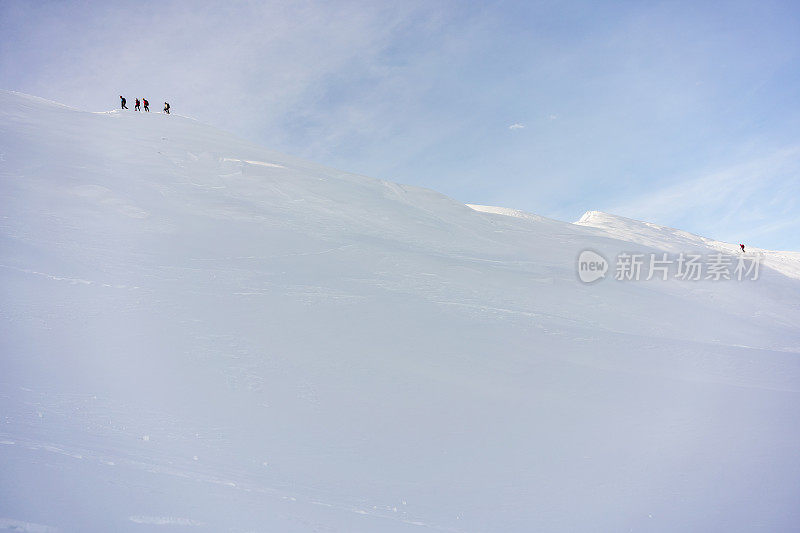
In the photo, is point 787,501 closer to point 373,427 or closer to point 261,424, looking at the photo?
point 373,427

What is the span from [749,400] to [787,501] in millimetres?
3202

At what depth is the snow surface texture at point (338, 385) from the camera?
541 cm

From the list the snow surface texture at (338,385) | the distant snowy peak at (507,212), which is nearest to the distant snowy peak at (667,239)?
the distant snowy peak at (507,212)

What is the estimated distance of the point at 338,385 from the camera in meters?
7.69

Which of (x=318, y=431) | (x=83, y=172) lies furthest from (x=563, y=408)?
(x=83, y=172)

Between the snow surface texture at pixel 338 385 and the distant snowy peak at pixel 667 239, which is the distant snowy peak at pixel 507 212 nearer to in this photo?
the distant snowy peak at pixel 667 239

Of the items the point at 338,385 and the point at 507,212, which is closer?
the point at 338,385

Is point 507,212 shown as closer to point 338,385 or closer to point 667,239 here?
point 667,239

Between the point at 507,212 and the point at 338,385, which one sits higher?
the point at 507,212

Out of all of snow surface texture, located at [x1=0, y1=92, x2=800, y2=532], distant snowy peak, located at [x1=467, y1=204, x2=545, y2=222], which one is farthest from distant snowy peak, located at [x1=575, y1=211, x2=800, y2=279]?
snow surface texture, located at [x1=0, y1=92, x2=800, y2=532]

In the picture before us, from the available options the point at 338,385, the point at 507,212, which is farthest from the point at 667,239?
the point at 338,385

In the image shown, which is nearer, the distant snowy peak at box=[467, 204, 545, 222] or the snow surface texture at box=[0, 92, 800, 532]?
the snow surface texture at box=[0, 92, 800, 532]

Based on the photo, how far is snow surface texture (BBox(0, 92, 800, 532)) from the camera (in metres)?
5.41

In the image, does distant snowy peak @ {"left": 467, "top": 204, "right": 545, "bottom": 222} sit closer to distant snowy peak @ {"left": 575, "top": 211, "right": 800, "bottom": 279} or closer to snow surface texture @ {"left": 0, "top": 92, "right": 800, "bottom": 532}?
distant snowy peak @ {"left": 575, "top": 211, "right": 800, "bottom": 279}
